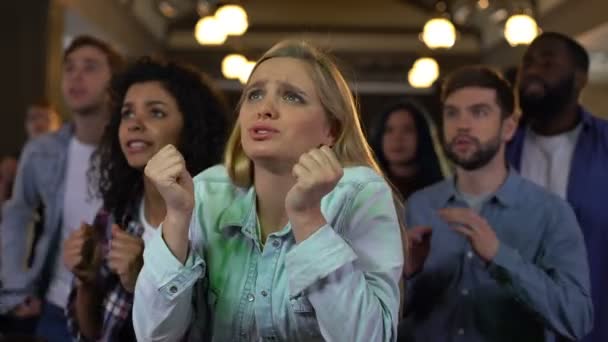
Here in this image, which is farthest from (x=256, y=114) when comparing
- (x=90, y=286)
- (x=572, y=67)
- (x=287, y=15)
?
(x=287, y=15)

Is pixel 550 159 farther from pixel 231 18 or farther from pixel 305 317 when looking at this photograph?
pixel 231 18

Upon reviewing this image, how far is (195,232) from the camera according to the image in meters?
1.61

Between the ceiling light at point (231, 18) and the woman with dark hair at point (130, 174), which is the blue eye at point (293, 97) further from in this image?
the ceiling light at point (231, 18)

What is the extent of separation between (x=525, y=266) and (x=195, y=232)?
2.91 feet

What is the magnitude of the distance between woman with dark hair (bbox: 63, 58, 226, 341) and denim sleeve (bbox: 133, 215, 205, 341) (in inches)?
15.6

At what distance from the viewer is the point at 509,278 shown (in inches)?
82.4

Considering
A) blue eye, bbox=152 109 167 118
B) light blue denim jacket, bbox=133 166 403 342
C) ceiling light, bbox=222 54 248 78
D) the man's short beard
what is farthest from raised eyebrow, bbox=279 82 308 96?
ceiling light, bbox=222 54 248 78

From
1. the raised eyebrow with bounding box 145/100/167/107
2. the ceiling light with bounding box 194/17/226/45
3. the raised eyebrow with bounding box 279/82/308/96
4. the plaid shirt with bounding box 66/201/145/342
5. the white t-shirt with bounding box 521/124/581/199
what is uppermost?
the ceiling light with bounding box 194/17/226/45

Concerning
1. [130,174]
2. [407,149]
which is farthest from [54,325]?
[407,149]

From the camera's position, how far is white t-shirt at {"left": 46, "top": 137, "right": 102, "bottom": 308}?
2.66 metres

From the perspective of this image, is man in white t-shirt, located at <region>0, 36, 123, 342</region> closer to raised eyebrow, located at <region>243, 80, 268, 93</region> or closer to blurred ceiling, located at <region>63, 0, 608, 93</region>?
raised eyebrow, located at <region>243, 80, 268, 93</region>

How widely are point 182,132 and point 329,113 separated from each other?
0.68 m

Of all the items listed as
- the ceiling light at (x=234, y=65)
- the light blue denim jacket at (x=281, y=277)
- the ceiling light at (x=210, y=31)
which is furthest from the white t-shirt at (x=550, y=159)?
the ceiling light at (x=234, y=65)

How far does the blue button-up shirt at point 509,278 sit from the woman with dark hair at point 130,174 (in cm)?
66
